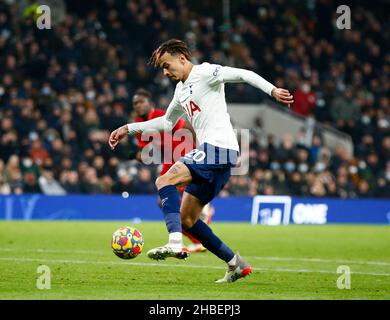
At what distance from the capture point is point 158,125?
388 inches

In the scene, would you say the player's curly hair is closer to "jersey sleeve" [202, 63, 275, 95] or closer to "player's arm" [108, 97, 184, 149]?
"jersey sleeve" [202, 63, 275, 95]

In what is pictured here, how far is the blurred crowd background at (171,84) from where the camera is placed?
2283cm

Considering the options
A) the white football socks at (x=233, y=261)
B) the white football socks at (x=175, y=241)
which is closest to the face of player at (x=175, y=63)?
the white football socks at (x=175, y=241)

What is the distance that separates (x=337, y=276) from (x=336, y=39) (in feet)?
70.0

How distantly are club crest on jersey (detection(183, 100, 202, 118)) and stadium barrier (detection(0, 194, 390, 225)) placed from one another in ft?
42.0

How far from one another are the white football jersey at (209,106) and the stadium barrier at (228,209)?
1292cm

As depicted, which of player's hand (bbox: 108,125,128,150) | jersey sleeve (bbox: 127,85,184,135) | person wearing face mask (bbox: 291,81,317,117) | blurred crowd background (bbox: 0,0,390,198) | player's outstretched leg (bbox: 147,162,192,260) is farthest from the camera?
person wearing face mask (bbox: 291,81,317,117)

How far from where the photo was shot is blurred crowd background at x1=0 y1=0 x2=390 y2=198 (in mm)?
22828

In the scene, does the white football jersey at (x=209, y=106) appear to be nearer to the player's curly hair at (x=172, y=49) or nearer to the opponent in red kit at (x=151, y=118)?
the player's curly hair at (x=172, y=49)

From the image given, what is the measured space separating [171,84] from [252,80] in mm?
17674

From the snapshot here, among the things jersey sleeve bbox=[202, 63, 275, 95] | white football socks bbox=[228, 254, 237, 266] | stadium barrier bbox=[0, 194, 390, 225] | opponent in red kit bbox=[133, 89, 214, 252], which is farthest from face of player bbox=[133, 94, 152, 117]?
stadium barrier bbox=[0, 194, 390, 225]

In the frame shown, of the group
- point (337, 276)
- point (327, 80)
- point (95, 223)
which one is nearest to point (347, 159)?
point (327, 80)

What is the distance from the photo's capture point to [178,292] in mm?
8281

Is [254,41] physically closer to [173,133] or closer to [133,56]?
[133,56]
